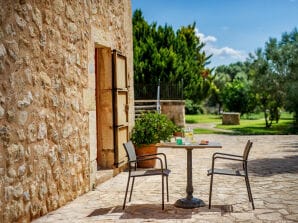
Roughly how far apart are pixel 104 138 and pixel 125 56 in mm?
1812

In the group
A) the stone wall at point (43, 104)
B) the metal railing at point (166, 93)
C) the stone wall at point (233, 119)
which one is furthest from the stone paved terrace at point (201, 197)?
the stone wall at point (233, 119)

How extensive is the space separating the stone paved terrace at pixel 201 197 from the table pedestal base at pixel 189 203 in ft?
0.27

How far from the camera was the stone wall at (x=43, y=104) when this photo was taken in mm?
3824

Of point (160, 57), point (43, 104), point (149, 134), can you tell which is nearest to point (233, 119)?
point (160, 57)

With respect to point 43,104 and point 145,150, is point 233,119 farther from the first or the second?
point 43,104

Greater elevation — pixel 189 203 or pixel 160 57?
pixel 160 57

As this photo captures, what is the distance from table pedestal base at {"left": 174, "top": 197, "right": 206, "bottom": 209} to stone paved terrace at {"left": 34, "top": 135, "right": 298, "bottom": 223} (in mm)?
83

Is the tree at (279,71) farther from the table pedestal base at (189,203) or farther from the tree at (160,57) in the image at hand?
the table pedestal base at (189,203)

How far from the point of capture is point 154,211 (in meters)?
4.61

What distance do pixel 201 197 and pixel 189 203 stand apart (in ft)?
1.84

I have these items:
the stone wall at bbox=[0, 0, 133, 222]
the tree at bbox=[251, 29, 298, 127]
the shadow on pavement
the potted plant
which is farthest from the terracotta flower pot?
the tree at bbox=[251, 29, 298, 127]

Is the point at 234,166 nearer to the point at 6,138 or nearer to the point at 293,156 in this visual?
the point at 293,156

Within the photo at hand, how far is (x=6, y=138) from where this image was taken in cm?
377

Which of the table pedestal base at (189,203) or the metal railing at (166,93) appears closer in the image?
the table pedestal base at (189,203)
